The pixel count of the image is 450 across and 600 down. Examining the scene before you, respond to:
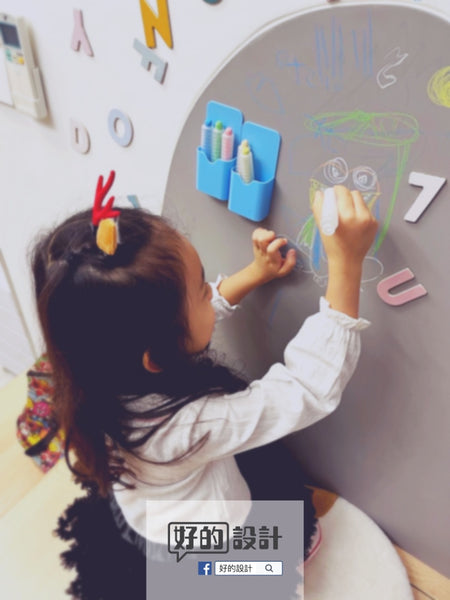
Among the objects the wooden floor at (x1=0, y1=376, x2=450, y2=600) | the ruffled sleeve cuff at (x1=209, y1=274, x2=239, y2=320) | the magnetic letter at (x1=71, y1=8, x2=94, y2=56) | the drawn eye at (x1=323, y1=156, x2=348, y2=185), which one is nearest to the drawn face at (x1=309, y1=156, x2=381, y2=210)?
the drawn eye at (x1=323, y1=156, x2=348, y2=185)

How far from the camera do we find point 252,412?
544 millimetres

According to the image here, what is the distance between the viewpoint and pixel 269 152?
535mm

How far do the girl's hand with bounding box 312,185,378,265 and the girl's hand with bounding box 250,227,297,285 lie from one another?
11 centimetres

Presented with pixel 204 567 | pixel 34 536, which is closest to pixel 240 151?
pixel 204 567

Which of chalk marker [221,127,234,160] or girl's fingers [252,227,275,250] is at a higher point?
A: chalk marker [221,127,234,160]

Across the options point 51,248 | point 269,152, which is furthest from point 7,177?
point 269,152

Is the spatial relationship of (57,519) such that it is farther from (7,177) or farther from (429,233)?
(429,233)

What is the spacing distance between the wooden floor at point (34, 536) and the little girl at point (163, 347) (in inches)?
9.7

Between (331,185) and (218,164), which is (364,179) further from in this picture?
(218,164)

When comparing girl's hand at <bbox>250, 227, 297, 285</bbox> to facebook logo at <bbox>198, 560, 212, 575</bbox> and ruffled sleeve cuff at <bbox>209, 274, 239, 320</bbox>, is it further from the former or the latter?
facebook logo at <bbox>198, 560, 212, 575</bbox>

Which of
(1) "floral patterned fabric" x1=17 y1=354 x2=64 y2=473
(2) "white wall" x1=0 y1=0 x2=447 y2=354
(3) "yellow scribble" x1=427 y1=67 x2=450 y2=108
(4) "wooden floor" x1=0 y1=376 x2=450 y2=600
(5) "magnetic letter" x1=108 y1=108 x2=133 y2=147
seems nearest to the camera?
(3) "yellow scribble" x1=427 y1=67 x2=450 y2=108

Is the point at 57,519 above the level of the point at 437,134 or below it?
below

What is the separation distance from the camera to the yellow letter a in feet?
1.68

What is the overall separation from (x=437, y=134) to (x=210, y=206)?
0.31 m
